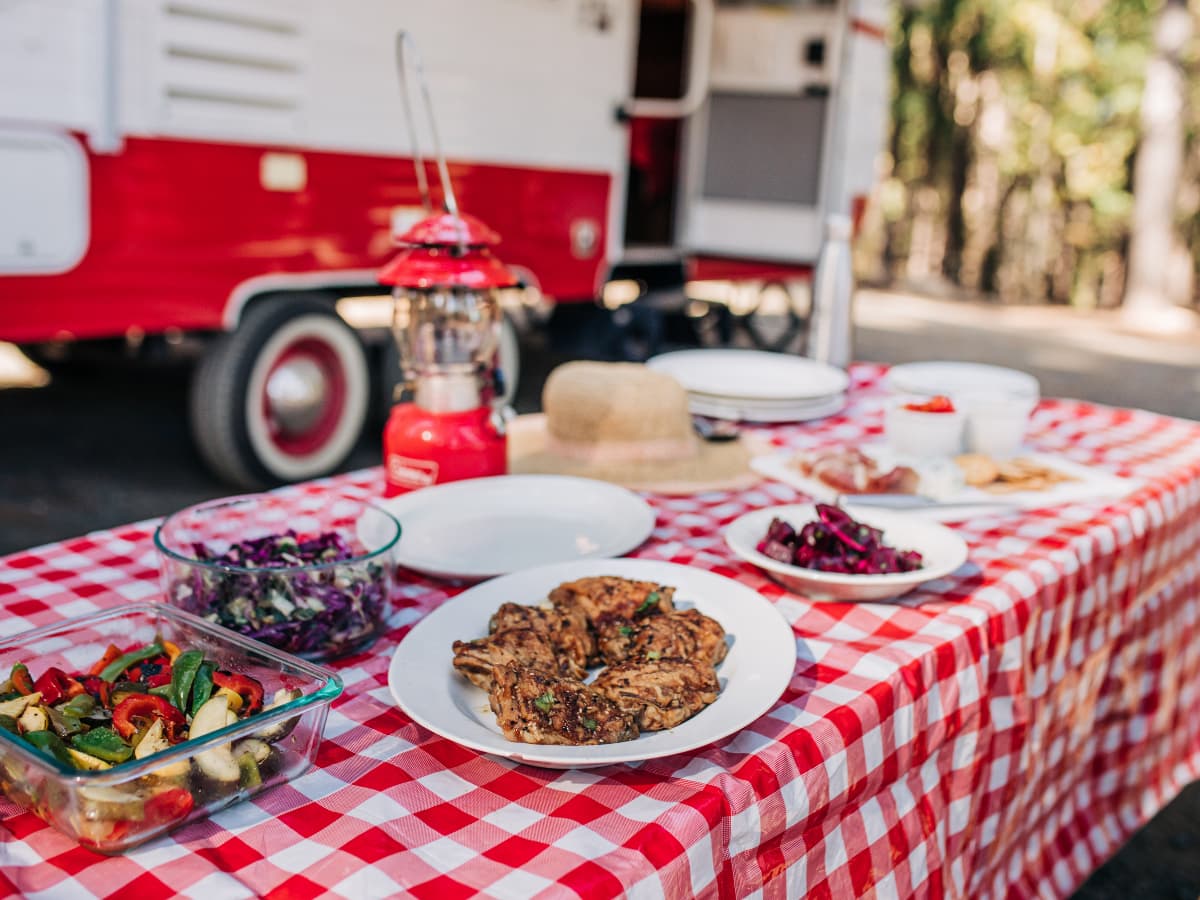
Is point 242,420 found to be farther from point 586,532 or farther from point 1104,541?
point 1104,541

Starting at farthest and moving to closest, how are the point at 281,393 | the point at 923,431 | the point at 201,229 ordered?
the point at 281,393, the point at 201,229, the point at 923,431

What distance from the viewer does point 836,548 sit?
1.42 meters

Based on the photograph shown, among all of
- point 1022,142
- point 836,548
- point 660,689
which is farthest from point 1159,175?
point 660,689

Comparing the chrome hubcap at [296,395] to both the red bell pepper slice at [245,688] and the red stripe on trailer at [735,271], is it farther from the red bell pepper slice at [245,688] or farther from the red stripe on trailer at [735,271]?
the red bell pepper slice at [245,688]

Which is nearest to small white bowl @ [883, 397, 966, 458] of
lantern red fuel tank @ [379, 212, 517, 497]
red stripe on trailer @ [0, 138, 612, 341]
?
lantern red fuel tank @ [379, 212, 517, 497]

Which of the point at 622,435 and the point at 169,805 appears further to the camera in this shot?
the point at 622,435

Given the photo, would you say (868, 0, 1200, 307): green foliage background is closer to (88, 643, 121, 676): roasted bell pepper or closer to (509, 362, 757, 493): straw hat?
(509, 362, 757, 493): straw hat

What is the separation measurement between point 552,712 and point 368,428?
4.68m

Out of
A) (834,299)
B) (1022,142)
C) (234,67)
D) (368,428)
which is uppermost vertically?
Answer: (1022,142)

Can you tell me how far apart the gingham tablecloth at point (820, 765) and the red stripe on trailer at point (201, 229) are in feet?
7.21

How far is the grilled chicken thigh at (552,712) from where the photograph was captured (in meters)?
0.98

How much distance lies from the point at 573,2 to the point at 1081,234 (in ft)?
31.9

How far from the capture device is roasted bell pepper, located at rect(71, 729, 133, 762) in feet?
2.92

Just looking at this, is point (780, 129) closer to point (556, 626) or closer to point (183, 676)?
point (556, 626)
